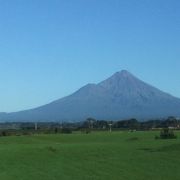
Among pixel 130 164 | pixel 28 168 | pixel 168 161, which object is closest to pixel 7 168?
pixel 28 168

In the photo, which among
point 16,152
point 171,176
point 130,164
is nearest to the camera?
point 171,176

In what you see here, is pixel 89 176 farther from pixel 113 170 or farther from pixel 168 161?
pixel 168 161

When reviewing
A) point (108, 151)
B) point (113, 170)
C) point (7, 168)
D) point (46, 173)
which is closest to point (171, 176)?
point (113, 170)

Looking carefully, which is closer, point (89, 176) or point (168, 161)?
point (89, 176)

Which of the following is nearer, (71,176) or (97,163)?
(71,176)

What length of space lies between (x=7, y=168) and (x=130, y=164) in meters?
7.98

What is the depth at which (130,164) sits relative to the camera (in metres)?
38.3

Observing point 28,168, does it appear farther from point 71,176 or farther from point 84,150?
point 84,150

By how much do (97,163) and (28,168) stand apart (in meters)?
5.07

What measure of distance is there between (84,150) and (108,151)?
2001 mm

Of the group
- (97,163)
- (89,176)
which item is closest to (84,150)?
(97,163)

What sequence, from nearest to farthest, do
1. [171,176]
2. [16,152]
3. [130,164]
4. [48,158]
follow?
[171,176], [130,164], [48,158], [16,152]

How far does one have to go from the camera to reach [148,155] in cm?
4391

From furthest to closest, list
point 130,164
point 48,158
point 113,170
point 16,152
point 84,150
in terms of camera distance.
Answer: point 84,150, point 16,152, point 48,158, point 130,164, point 113,170
